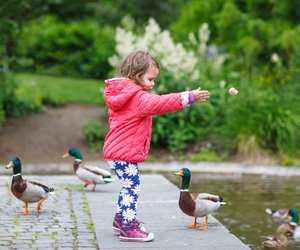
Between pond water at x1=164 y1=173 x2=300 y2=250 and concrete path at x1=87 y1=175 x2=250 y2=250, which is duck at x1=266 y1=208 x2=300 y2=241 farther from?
concrete path at x1=87 y1=175 x2=250 y2=250

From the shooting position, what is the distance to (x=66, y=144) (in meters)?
15.8

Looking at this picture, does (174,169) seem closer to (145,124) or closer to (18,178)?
(18,178)

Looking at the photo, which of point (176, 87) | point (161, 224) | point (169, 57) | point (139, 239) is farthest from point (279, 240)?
point (169, 57)

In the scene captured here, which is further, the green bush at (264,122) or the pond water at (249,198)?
the green bush at (264,122)

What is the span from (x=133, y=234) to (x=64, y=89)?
15357 millimetres

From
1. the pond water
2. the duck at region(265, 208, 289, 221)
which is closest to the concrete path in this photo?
the pond water

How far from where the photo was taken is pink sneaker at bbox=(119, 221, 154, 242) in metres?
6.15

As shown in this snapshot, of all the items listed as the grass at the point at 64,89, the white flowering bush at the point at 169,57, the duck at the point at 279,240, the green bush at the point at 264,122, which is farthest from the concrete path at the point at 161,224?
the grass at the point at 64,89

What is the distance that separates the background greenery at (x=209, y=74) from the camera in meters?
14.8

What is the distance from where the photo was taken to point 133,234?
20.3 ft

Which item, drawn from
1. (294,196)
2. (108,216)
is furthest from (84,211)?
(294,196)

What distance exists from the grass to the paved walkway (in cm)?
845

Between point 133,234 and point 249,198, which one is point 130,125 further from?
point 249,198

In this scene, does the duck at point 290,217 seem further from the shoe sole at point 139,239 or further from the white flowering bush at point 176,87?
the white flowering bush at point 176,87
